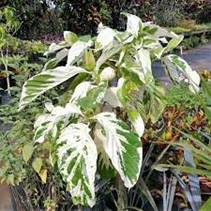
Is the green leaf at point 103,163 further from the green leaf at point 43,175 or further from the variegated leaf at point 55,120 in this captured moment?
the green leaf at point 43,175

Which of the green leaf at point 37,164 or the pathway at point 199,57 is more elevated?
the green leaf at point 37,164

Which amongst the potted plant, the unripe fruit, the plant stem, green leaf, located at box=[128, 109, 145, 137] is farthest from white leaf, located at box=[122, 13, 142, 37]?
the plant stem

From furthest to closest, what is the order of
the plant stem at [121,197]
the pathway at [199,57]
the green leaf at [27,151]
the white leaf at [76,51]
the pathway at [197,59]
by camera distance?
1. the pathway at [199,57]
2. the pathway at [197,59]
3. the green leaf at [27,151]
4. the plant stem at [121,197]
5. the white leaf at [76,51]

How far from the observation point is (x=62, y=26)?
865 centimetres

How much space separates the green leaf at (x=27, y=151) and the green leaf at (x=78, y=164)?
0.53 metres

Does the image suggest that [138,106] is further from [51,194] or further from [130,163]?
[51,194]

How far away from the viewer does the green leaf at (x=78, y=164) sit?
178 cm

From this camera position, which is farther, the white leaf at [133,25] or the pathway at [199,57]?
the pathway at [199,57]

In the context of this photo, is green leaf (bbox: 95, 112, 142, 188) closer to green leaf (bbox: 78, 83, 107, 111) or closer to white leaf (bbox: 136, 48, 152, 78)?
green leaf (bbox: 78, 83, 107, 111)

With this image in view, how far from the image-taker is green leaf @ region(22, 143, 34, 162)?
7.66 feet

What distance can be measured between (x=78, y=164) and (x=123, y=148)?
168 mm

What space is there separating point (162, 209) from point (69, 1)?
6632 millimetres

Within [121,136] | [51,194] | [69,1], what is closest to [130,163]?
[121,136]

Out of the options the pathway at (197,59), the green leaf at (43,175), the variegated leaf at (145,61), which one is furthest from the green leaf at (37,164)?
the pathway at (197,59)
